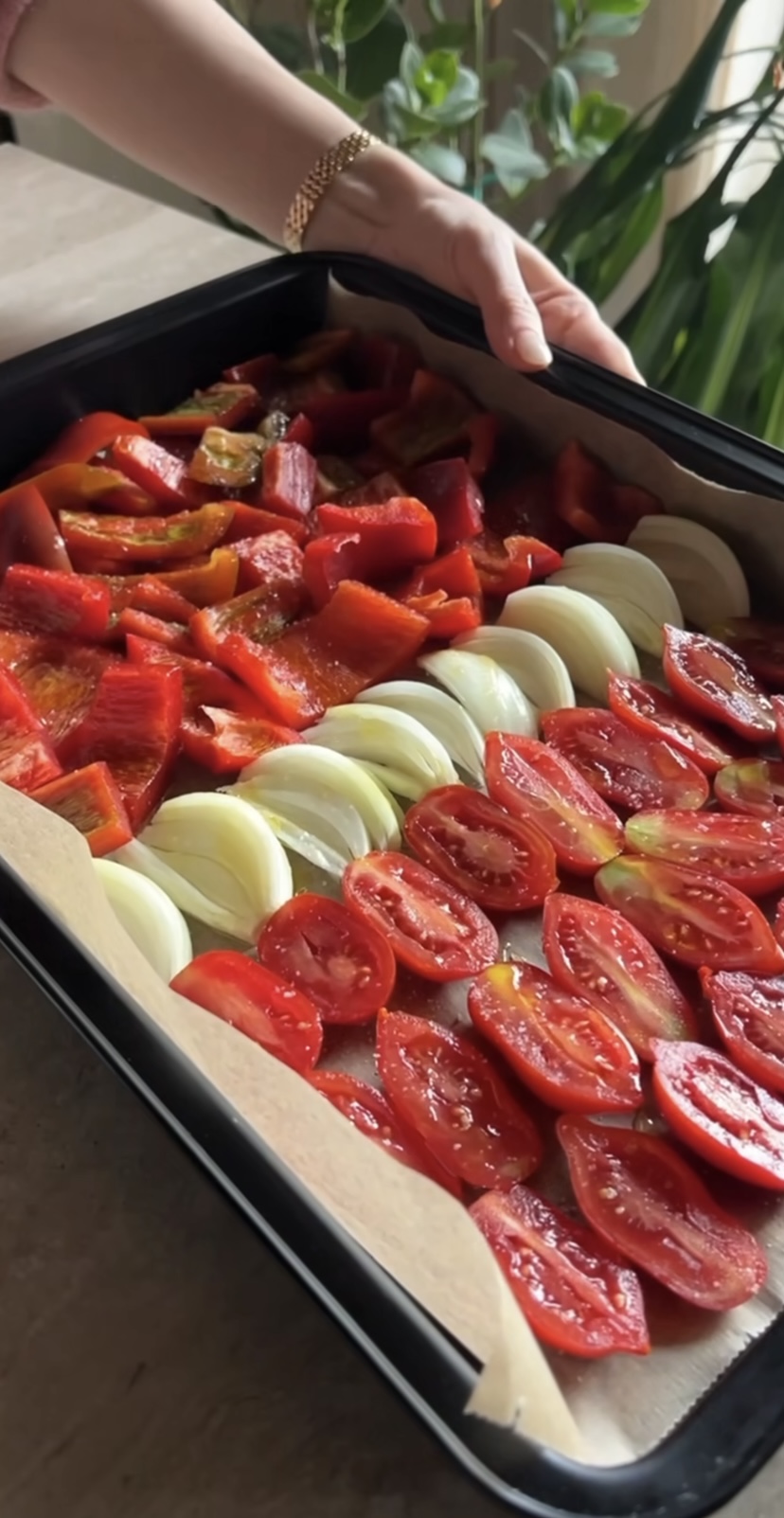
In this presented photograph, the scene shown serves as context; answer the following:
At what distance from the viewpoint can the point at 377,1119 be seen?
2.35ft

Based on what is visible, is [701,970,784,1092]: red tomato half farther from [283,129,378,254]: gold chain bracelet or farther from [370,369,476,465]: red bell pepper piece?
[283,129,378,254]: gold chain bracelet

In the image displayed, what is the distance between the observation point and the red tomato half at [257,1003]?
29.1 inches

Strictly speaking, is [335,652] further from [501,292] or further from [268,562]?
[501,292]

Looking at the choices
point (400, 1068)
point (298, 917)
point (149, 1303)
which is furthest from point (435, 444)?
point (149, 1303)

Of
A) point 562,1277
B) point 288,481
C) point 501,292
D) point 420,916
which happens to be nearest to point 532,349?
point 501,292

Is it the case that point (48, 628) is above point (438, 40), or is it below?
below

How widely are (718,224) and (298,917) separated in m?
1.16

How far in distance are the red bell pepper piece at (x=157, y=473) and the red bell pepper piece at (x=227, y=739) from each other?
273 mm

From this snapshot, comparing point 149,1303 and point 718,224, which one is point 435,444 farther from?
point 149,1303

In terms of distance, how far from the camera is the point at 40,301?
139 cm

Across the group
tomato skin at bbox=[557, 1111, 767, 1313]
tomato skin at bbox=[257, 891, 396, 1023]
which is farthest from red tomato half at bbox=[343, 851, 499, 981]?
tomato skin at bbox=[557, 1111, 767, 1313]

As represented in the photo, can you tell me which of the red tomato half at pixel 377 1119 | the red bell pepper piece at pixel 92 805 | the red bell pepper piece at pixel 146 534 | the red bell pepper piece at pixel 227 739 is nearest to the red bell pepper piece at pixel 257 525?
the red bell pepper piece at pixel 146 534

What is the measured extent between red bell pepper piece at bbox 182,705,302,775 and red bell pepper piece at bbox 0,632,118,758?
0.09m

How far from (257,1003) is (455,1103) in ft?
0.44
